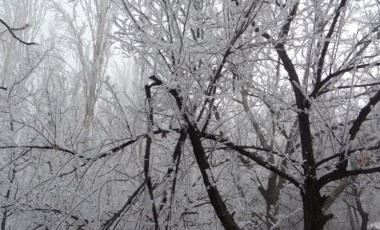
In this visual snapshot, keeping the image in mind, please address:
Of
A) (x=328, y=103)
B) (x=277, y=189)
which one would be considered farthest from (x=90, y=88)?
(x=328, y=103)

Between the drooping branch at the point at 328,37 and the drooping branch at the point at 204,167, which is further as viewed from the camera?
the drooping branch at the point at 328,37

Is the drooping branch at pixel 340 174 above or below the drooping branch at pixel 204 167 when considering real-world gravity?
above

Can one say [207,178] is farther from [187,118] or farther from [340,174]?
[340,174]

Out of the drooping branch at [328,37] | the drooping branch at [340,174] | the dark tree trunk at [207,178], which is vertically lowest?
the dark tree trunk at [207,178]

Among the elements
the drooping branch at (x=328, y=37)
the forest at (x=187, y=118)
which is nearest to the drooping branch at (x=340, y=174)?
the forest at (x=187, y=118)

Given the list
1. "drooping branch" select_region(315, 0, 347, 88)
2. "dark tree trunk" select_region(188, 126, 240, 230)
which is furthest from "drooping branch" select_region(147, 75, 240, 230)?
"drooping branch" select_region(315, 0, 347, 88)

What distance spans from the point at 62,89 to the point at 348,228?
1330 cm

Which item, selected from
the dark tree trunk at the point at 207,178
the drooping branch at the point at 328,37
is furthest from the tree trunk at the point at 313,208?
the drooping branch at the point at 328,37

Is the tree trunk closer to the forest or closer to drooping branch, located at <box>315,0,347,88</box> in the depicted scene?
the forest

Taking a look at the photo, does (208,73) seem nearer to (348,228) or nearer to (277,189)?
(277,189)

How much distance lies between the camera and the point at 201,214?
3857mm

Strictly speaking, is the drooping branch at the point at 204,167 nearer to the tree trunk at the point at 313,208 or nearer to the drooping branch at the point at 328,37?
the tree trunk at the point at 313,208

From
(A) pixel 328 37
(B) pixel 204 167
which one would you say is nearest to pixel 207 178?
(B) pixel 204 167

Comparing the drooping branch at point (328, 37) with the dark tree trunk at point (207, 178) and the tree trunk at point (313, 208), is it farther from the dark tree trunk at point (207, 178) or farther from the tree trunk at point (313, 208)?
the dark tree trunk at point (207, 178)
